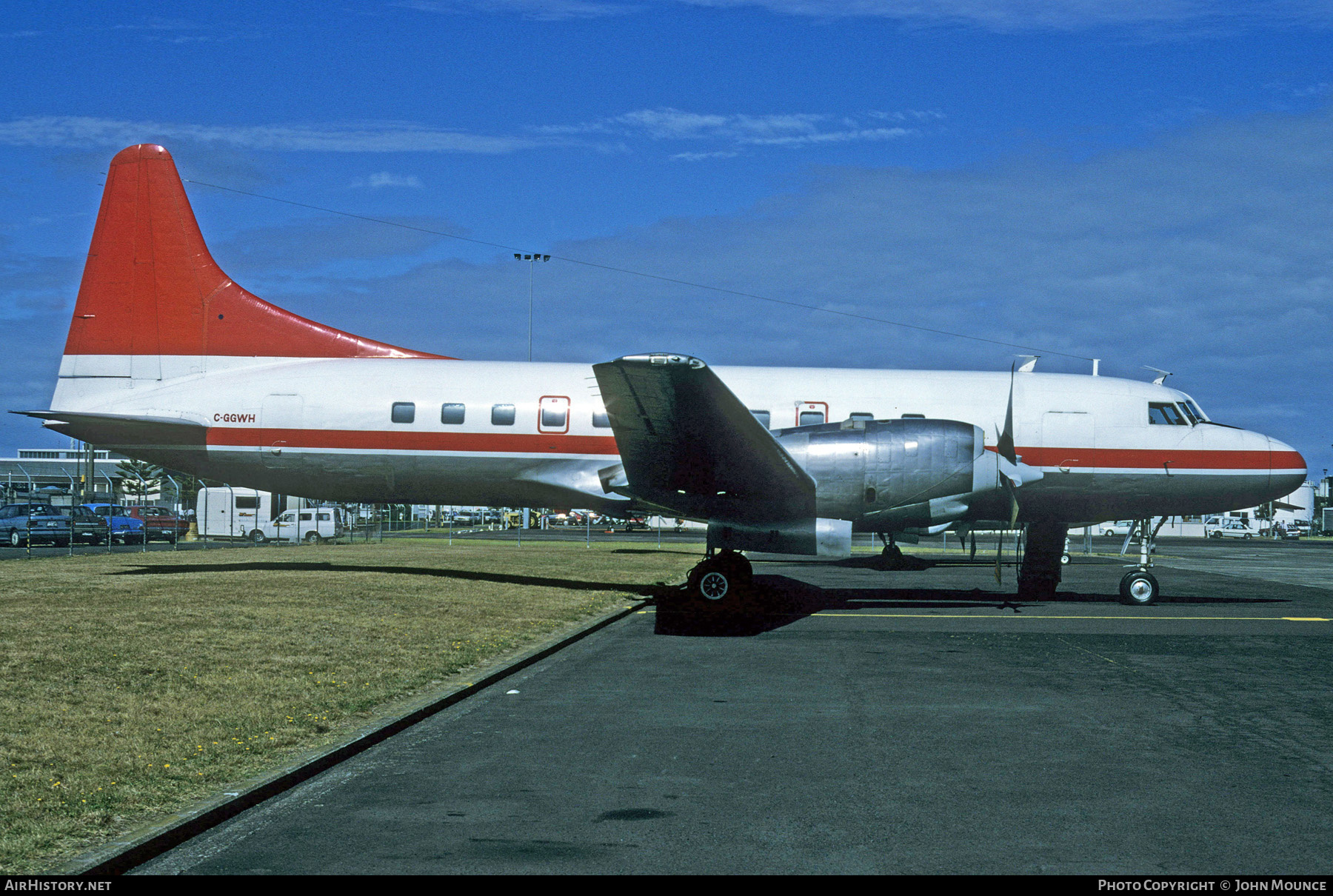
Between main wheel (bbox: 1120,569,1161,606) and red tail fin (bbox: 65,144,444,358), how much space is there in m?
17.8

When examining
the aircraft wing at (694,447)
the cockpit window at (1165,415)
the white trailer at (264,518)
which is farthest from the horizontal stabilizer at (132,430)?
the white trailer at (264,518)

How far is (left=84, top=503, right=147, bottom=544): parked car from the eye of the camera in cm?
4678

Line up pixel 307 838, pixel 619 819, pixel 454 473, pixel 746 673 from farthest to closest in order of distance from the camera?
pixel 454 473, pixel 746 673, pixel 619 819, pixel 307 838

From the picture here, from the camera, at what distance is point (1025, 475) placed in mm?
18891

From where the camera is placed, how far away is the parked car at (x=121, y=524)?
46.8 m

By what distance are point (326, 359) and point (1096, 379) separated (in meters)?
16.2

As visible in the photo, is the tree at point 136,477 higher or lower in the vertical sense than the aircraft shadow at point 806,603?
higher

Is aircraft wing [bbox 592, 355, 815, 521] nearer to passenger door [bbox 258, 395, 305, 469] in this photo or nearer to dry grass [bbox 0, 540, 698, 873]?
dry grass [bbox 0, 540, 698, 873]

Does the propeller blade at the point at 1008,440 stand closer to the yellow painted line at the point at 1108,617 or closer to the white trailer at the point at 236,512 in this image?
the yellow painted line at the point at 1108,617

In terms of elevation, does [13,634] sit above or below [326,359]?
below

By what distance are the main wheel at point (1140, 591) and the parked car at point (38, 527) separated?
1541 inches

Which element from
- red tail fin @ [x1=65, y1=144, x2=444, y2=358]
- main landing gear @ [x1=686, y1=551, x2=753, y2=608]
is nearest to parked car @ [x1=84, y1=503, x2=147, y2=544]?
red tail fin @ [x1=65, y1=144, x2=444, y2=358]

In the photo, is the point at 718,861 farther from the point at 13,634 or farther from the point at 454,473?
the point at 454,473

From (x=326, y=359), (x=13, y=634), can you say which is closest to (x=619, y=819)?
(x=13, y=634)
